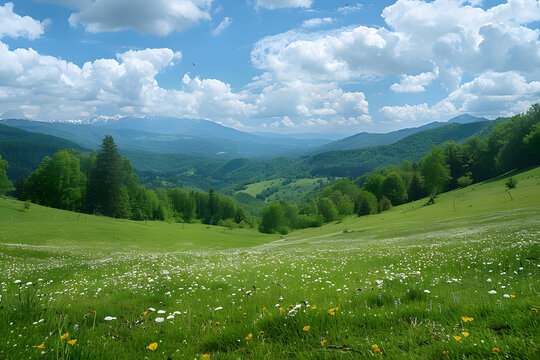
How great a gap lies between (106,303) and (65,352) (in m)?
4.35

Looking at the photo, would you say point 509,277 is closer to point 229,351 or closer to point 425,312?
point 425,312

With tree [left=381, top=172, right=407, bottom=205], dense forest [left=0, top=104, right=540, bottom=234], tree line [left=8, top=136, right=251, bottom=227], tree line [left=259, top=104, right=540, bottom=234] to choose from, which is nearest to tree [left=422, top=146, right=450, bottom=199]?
tree line [left=259, top=104, right=540, bottom=234]

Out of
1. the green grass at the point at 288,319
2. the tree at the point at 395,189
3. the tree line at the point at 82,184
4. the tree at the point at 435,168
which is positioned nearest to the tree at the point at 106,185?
the tree line at the point at 82,184

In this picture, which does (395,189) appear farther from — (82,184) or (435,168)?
(82,184)

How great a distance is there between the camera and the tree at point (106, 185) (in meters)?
84.8

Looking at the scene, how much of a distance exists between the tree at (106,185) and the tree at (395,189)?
344ft

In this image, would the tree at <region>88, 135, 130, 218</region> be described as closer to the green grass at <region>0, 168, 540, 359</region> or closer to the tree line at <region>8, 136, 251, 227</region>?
the tree line at <region>8, 136, 251, 227</region>

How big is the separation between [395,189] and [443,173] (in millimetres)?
32852

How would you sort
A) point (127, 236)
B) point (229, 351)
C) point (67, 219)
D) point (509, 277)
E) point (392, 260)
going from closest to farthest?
point (229, 351) → point (509, 277) → point (392, 260) → point (127, 236) → point (67, 219)

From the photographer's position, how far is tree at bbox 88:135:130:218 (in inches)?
3337

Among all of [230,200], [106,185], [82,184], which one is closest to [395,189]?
[230,200]

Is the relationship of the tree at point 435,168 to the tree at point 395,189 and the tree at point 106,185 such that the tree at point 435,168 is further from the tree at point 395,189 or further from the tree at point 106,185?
the tree at point 106,185

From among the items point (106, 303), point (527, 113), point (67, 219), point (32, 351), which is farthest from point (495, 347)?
point (527, 113)

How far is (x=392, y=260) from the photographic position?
13.4m
